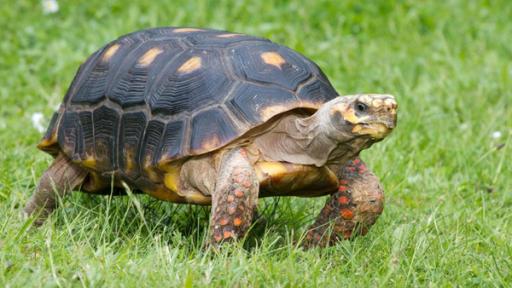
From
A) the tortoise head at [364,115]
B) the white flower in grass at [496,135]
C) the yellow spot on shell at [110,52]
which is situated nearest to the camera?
the tortoise head at [364,115]

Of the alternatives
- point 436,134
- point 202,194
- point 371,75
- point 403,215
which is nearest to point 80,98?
point 202,194

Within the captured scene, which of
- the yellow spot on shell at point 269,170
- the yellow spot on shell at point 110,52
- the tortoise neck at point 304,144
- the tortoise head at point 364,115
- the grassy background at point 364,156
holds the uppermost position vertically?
the yellow spot on shell at point 110,52

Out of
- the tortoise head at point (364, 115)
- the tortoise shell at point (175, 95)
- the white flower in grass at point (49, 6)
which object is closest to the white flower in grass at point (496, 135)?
the tortoise shell at point (175, 95)

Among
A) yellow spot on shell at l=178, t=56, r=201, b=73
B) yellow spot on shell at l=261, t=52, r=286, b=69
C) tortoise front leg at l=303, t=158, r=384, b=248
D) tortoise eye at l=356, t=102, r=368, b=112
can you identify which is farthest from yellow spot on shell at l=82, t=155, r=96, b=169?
tortoise eye at l=356, t=102, r=368, b=112

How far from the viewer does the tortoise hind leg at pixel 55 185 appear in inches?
192

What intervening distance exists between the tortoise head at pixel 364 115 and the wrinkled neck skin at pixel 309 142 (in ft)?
0.13

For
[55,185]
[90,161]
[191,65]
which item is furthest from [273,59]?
[55,185]

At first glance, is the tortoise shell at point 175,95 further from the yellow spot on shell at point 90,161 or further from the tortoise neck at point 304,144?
the tortoise neck at point 304,144

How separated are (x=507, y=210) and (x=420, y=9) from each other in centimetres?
444

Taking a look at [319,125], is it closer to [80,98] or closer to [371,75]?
[80,98]

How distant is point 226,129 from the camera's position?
4.16m

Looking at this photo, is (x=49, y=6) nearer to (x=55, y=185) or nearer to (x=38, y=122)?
(x=38, y=122)

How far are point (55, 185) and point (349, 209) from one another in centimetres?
150

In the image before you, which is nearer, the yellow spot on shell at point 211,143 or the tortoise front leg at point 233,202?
the tortoise front leg at point 233,202
